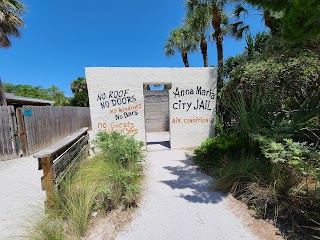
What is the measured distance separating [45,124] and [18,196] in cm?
499

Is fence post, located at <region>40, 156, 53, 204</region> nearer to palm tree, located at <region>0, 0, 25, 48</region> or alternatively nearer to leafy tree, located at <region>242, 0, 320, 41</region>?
leafy tree, located at <region>242, 0, 320, 41</region>

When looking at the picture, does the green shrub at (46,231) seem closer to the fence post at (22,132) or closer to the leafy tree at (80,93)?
the fence post at (22,132)

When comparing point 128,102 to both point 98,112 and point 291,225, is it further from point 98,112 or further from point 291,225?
point 291,225

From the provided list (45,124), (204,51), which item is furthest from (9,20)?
(204,51)

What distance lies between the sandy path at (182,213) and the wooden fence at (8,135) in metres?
4.91

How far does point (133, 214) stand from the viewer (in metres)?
2.71

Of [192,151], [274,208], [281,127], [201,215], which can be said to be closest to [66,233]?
[201,215]

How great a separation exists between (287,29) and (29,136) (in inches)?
310

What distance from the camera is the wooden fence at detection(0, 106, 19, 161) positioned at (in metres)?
5.87

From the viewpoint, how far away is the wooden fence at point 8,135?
5.87 m

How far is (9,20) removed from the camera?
9.11 meters

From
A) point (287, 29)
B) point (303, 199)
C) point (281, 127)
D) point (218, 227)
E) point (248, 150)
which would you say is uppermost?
point (287, 29)

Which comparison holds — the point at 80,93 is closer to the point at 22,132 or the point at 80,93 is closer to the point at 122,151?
the point at 22,132

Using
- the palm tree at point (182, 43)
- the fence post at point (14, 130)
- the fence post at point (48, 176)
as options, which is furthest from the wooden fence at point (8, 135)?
the palm tree at point (182, 43)
